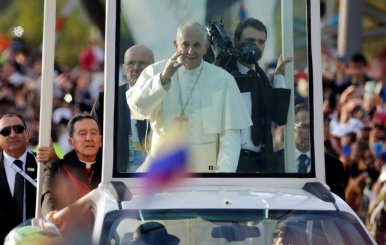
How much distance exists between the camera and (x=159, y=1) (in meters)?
9.41

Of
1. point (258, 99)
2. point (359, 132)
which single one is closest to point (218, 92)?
point (258, 99)

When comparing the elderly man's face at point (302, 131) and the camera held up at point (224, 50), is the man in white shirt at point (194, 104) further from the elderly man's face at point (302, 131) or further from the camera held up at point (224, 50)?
the elderly man's face at point (302, 131)

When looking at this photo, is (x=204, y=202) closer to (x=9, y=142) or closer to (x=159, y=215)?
(x=159, y=215)

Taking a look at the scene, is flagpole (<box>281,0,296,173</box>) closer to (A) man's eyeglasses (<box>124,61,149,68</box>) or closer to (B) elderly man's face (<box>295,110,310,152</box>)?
(B) elderly man's face (<box>295,110,310,152</box>)

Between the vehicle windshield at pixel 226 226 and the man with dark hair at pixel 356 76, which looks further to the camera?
the man with dark hair at pixel 356 76

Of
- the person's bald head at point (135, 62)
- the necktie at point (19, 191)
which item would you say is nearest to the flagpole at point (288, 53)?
the person's bald head at point (135, 62)

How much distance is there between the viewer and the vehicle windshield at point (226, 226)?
314 inches

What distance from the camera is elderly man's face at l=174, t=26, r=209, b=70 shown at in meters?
9.22

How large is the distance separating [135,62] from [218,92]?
61 cm

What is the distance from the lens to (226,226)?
8.09 metres

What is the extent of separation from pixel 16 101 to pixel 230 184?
923cm

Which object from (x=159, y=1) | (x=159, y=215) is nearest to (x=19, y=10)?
(x=159, y=1)

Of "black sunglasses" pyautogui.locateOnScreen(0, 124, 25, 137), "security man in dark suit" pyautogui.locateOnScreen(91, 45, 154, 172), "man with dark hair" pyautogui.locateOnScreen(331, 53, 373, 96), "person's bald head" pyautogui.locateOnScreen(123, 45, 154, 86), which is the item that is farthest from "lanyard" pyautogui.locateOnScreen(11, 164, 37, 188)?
"man with dark hair" pyautogui.locateOnScreen(331, 53, 373, 96)

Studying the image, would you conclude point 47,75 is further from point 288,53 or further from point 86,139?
point 288,53
